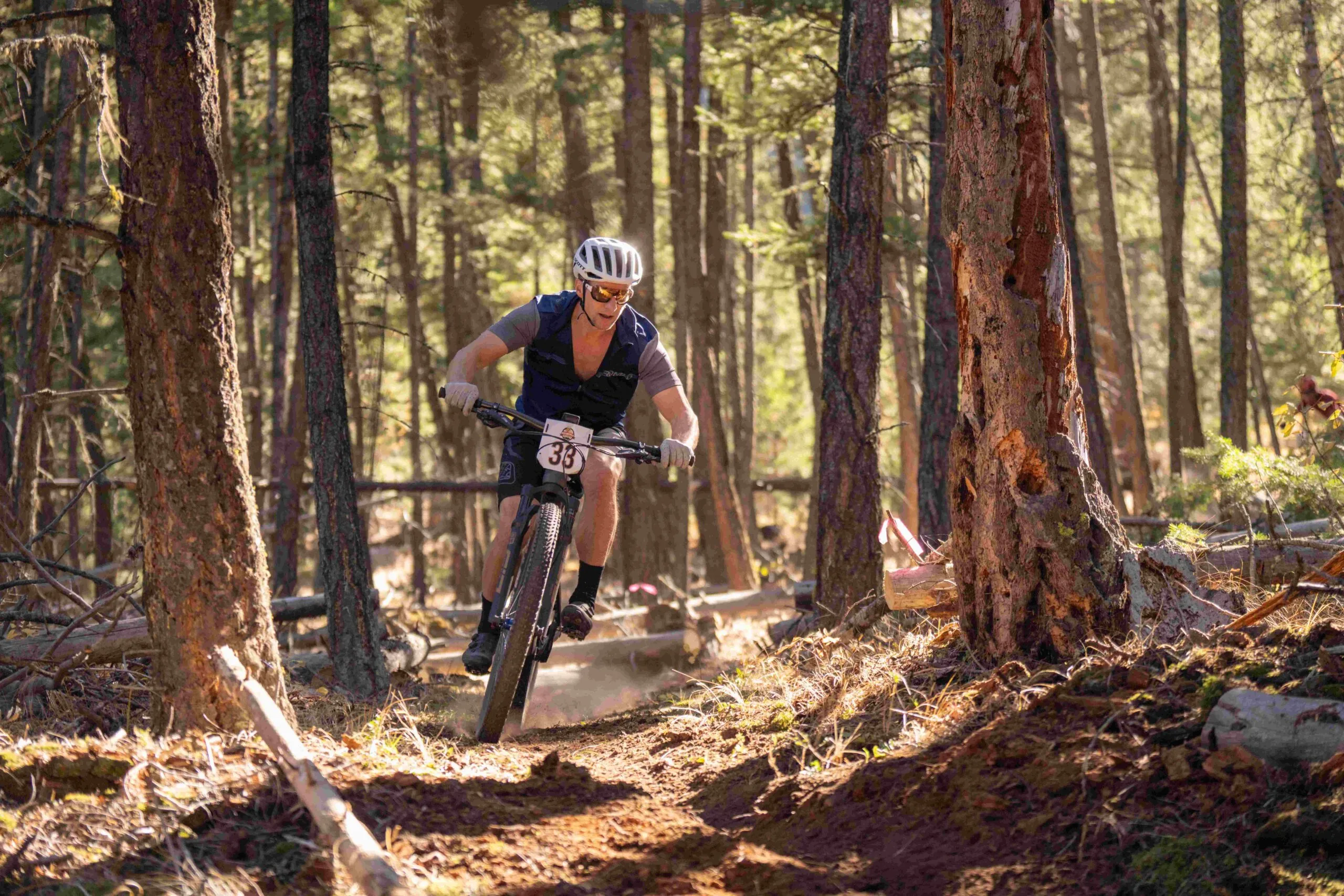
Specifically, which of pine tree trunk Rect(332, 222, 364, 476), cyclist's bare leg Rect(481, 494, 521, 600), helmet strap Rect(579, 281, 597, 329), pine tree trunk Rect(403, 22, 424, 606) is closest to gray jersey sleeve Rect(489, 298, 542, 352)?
helmet strap Rect(579, 281, 597, 329)

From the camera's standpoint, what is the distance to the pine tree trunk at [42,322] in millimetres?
9664

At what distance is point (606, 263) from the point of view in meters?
6.02

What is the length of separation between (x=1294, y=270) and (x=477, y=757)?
24747 mm

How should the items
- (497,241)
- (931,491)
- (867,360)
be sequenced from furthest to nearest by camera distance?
1. (497,241)
2. (931,491)
3. (867,360)

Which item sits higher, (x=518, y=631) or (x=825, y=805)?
(x=518, y=631)

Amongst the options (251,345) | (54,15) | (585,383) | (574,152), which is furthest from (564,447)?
(251,345)

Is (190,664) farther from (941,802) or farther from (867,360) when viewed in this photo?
(867,360)

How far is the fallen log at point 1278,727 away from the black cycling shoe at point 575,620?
10.1 feet

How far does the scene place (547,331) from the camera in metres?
6.29

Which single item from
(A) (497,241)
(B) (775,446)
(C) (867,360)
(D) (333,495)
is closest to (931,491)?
(C) (867,360)

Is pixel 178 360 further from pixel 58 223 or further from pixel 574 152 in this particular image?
pixel 574 152

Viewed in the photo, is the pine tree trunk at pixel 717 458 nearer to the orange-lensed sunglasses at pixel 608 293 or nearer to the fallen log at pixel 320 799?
the orange-lensed sunglasses at pixel 608 293

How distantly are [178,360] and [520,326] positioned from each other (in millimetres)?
1956

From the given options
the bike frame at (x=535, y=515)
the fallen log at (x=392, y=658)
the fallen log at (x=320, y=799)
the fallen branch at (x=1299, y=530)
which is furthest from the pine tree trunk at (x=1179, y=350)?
the fallen log at (x=320, y=799)
